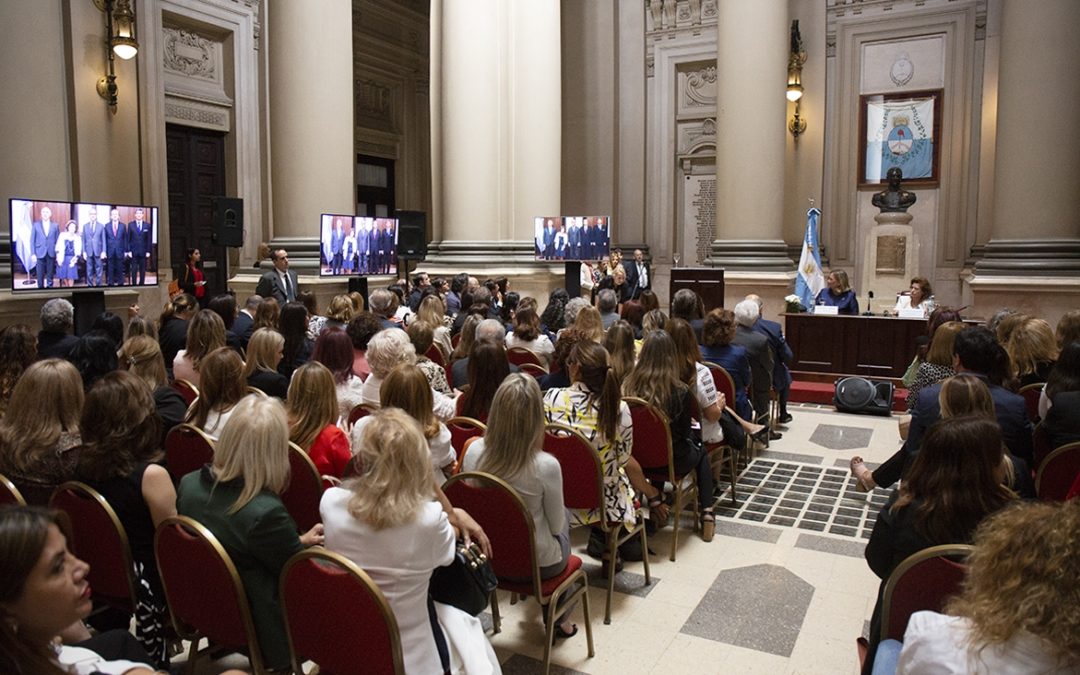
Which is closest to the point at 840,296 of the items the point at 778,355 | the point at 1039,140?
the point at 1039,140

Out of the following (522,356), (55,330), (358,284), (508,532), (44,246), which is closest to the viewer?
(508,532)

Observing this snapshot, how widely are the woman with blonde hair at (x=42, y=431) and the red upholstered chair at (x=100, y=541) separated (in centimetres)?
23

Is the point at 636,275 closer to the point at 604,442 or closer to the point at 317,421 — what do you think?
the point at 604,442

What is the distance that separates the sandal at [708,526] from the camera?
4.61 m

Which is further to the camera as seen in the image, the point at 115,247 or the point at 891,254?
the point at 891,254

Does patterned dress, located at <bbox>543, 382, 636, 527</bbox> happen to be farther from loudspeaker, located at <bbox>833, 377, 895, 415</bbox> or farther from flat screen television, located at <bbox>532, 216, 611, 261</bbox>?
flat screen television, located at <bbox>532, 216, 611, 261</bbox>

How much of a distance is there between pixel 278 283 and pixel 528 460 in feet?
20.5

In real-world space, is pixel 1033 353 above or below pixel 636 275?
below

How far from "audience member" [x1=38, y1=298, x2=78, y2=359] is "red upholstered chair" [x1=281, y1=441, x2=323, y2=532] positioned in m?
2.69

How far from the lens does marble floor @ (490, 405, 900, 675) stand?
3.28 metres

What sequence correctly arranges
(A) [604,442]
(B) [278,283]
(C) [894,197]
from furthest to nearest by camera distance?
1. (C) [894,197]
2. (B) [278,283]
3. (A) [604,442]

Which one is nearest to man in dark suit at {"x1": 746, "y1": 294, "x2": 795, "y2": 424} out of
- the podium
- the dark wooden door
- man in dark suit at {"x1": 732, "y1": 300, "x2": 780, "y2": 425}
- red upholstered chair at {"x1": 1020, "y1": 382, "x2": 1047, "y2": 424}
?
man in dark suit at {"x1": 732, "y1": 300, "x2": 780, "y2": 425}

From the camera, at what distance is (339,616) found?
2133 mm

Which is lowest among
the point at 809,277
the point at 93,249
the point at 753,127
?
the point at 809,277
